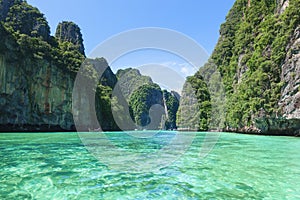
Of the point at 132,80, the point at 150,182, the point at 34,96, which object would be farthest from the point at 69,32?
the point at 150,182

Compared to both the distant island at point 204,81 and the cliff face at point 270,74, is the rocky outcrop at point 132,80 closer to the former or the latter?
the distant island at point 204,81

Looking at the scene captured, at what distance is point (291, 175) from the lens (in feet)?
17.8

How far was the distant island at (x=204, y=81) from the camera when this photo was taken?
2305 cm

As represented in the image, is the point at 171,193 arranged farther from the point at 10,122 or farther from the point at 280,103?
the point at 10,122

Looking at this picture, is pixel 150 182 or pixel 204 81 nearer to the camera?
pixel 150 182

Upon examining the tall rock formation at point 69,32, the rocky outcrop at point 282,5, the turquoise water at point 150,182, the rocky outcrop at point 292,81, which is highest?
the tall rock formation at point 69,32

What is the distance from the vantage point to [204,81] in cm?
5838

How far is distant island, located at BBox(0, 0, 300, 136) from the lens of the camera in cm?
2305

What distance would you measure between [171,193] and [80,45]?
2520 inches

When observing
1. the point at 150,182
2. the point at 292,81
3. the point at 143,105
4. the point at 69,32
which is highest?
the point at 69,32

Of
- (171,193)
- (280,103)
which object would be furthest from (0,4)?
(171,193)

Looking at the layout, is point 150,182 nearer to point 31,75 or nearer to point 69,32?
point 31,75

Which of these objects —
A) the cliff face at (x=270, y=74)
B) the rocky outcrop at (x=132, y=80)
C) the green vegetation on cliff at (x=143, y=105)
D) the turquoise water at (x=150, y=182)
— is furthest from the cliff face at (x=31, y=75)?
the green vegetation on cliff at (x=143, y=105)

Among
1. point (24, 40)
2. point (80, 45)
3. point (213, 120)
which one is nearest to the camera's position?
point (24, 40)
